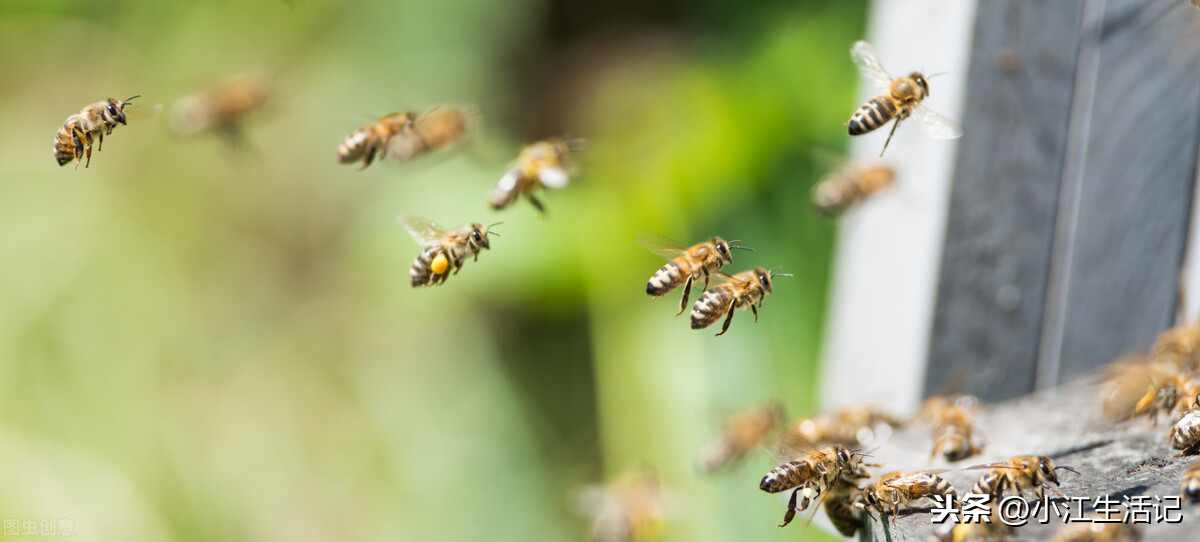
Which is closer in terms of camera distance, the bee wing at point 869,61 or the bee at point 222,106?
the bee wing at point 869,61

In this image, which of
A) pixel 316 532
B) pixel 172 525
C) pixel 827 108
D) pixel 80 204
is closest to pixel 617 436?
pixel 316 532

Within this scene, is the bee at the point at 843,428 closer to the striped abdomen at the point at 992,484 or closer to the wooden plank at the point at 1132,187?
the striped abdomen at the point at 992,484

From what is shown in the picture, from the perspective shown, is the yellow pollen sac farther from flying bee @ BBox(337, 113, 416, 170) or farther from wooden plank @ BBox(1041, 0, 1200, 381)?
wooden plank @ BBox(1041, 0, 1200, 381)

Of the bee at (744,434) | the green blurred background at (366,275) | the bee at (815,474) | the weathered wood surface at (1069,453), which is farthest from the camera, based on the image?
the green blurred background at (366,275)

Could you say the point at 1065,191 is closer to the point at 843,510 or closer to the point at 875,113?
the point at 875,113

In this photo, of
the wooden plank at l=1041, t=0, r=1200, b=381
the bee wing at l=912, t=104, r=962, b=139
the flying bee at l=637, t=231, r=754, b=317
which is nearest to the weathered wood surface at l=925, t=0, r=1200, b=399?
the wooden plank at l=1041, t=0, r=1200, b=381

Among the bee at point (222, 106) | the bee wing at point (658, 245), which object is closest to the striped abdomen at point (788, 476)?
the bee wing at point (658, 245)

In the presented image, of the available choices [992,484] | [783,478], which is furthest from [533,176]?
[992,484]
